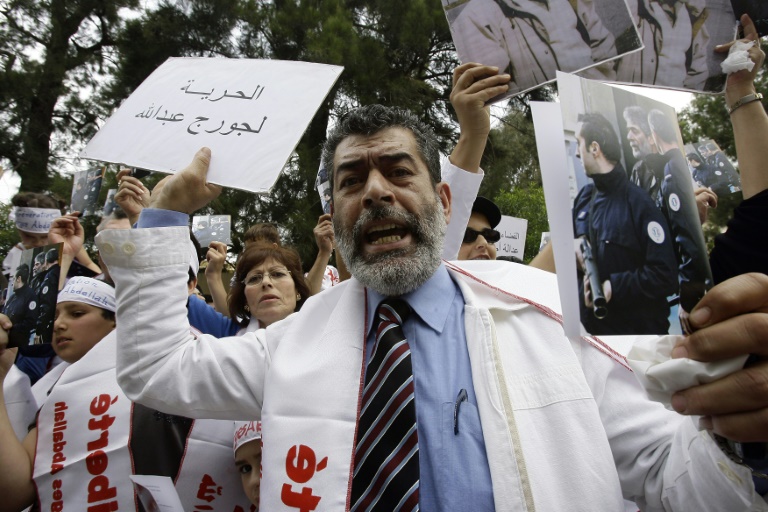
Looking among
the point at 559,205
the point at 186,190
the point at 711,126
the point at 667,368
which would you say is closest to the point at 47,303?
the point at 186,190

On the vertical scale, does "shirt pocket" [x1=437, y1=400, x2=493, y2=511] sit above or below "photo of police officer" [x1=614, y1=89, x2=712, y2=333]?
below

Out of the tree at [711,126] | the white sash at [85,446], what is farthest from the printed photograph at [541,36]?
the tree at [711,126]

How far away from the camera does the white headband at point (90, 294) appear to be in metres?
2.35

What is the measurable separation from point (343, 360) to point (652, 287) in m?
0.78

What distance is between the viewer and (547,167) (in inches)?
36.7

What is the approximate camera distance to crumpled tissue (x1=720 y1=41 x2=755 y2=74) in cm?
120

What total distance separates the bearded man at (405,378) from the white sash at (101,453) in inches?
21.0

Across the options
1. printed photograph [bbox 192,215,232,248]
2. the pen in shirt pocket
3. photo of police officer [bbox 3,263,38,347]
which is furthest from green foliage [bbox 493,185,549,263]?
the pen in shirt pocket

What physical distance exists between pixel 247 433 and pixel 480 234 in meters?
1.86

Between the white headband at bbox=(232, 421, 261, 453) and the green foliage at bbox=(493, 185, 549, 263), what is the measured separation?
12.5 m

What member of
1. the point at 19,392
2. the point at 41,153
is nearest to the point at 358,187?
the point at 19,392

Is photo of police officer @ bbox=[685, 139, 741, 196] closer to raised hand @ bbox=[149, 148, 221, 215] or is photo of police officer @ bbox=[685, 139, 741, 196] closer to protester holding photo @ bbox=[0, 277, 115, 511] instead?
raised hand @ bbox=[149, 148, 221, 215]

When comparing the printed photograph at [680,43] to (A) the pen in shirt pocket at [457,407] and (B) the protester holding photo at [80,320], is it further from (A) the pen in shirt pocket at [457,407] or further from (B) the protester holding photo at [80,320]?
(B) the protester holding photo at [80,320]

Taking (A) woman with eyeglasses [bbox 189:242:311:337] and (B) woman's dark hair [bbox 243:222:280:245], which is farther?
(B) woman's dark hair [bbox 243:222:280:245]
